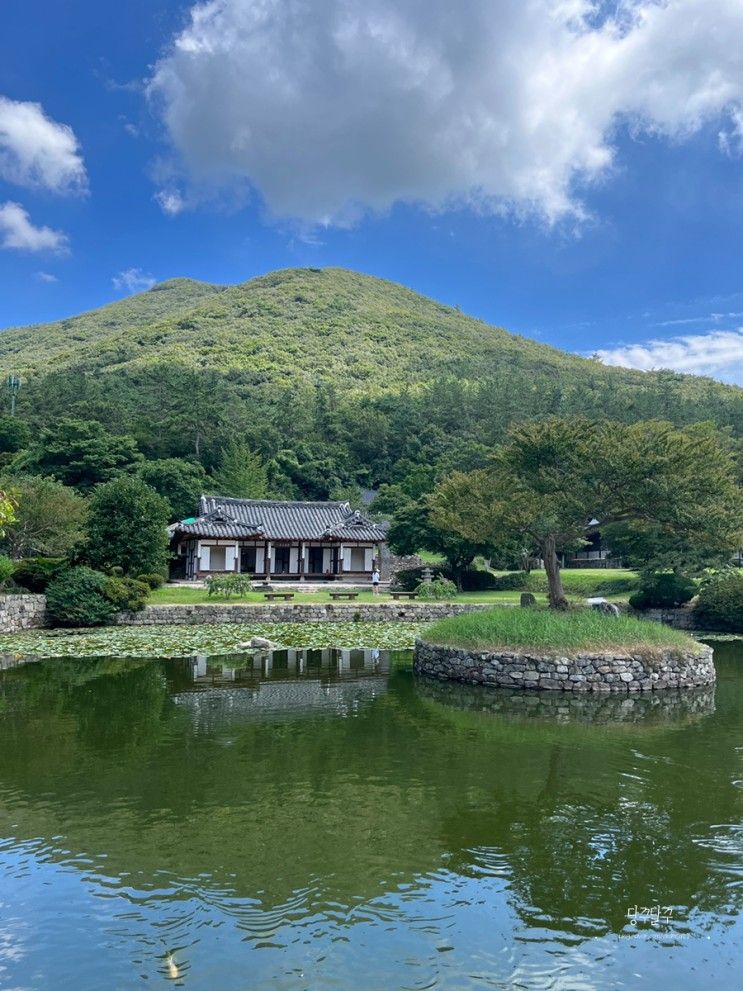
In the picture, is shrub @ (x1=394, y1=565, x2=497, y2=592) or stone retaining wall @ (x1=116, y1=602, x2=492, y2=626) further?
shrub @ (x1=394, y1=565, x2=497, y2=592)

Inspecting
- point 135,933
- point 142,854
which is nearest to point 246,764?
point 142,854

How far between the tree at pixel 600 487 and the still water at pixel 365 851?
772cm

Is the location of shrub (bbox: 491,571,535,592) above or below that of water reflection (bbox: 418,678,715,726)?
above

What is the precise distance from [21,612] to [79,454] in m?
28.7

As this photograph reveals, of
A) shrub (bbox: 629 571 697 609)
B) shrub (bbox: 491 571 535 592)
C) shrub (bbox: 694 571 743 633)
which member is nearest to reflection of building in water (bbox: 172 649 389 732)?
shrub (bbox: 629 571 697 609)

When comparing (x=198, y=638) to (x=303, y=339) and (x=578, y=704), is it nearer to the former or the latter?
(x=578, y=704)

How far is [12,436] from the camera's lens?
52.1 m

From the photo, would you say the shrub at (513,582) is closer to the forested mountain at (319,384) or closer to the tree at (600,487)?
the tree at (600,487)

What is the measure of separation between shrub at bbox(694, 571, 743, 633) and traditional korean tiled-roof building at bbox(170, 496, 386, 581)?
710 inches

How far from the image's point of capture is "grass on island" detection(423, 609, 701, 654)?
14406 mm

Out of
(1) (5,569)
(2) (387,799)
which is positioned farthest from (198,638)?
(2) (387,799)

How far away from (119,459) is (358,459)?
26.0 m

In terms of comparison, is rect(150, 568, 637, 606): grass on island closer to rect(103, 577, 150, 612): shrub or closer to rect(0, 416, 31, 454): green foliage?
rect(103, 577, 150, 612): shrub

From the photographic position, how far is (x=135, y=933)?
15.9 ft
